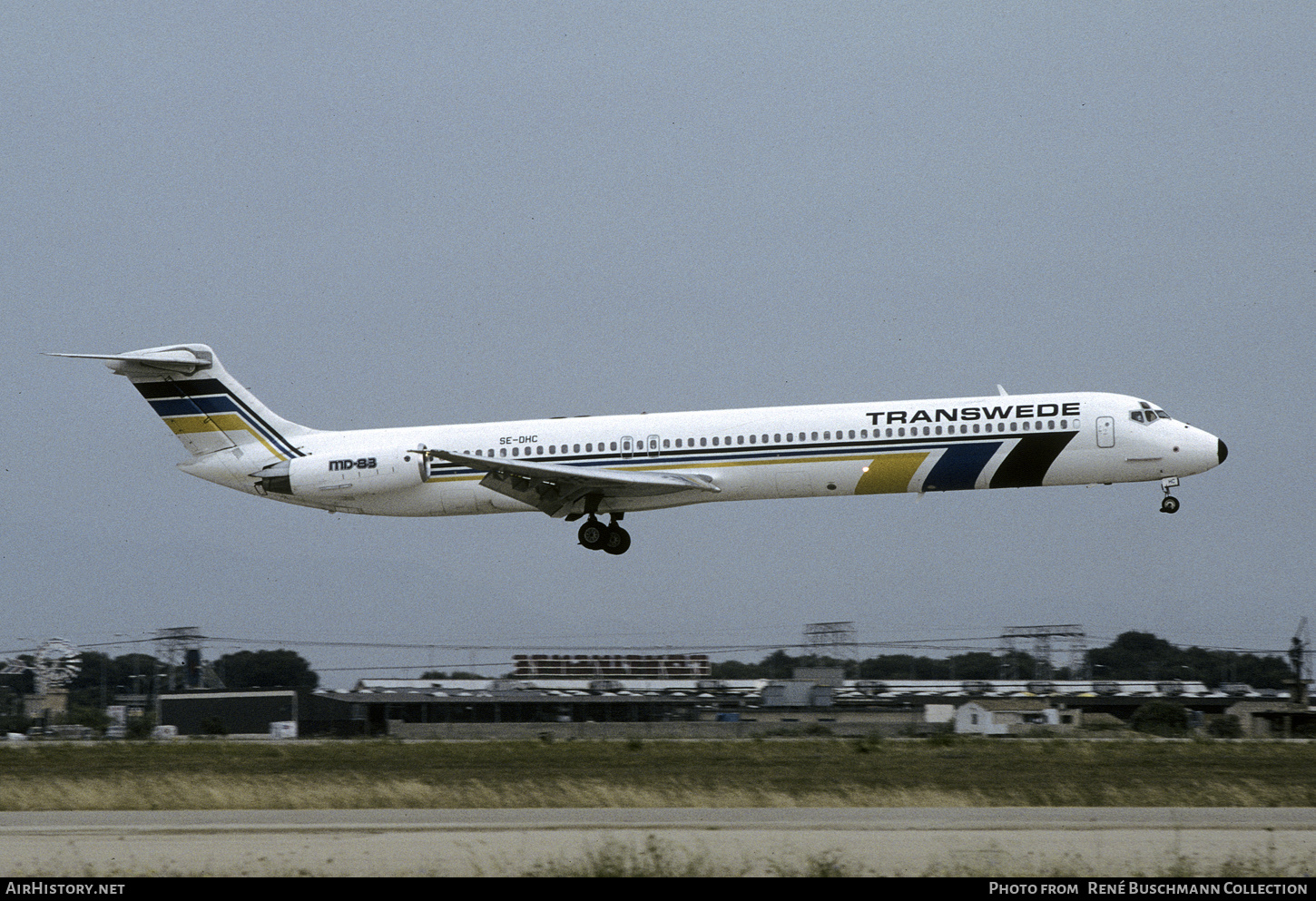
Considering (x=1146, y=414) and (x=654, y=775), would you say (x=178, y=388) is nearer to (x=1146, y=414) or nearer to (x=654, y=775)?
(x=654, y=775)

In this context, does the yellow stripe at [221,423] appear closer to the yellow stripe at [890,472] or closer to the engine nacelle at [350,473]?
the engine nacelle at [350,473]

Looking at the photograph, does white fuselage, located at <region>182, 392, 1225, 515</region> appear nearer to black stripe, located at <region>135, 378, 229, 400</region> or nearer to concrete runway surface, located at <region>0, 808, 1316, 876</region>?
black stripe, located at <region>135, 378, 229, 400</region>

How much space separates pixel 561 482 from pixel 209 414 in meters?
9.67

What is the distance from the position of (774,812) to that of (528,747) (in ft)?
49.7

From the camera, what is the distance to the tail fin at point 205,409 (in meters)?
33.8

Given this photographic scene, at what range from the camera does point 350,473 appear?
105 feet

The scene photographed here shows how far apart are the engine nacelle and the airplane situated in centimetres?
3

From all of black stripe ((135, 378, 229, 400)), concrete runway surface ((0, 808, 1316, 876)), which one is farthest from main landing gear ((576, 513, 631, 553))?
concrete runway surface ((0, 808, 1316, 876))

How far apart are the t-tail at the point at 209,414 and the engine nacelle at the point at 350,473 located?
141cm

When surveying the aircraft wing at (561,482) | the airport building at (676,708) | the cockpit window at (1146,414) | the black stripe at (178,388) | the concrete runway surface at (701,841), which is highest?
the black stripe at (178,388)

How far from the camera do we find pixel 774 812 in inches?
709

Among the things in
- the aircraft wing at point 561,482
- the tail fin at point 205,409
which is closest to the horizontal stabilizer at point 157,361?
the tail fin at point 205,409

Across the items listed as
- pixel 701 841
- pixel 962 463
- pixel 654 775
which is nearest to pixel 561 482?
pixel 654 775
